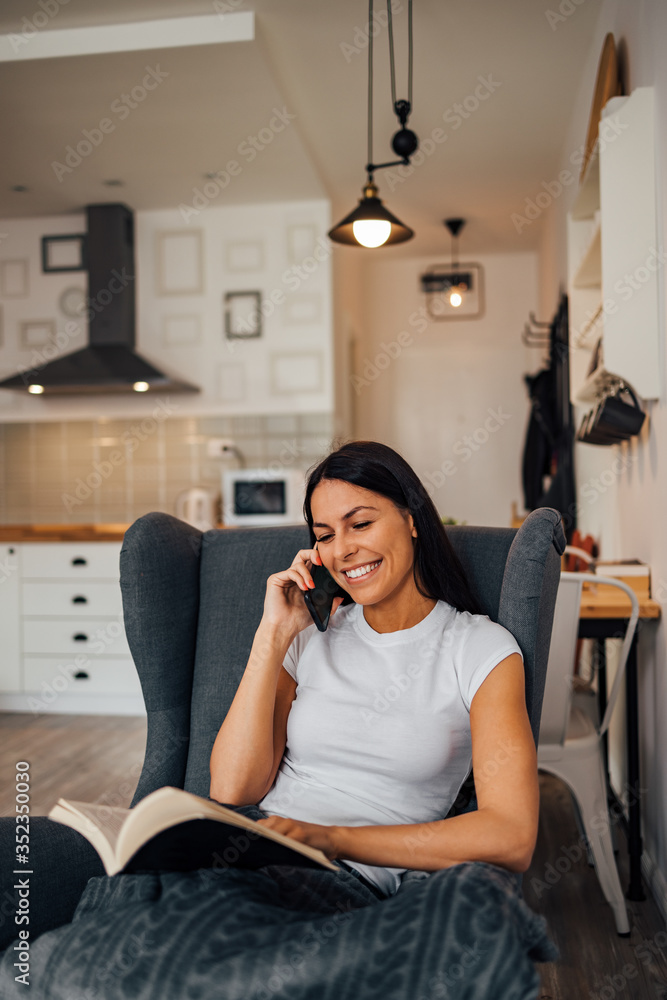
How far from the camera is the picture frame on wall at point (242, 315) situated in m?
4.43

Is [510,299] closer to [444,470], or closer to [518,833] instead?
[444,470]

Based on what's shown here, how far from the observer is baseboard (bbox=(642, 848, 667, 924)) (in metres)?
1.94

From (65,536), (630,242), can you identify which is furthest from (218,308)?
(630,242)

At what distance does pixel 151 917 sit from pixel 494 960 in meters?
0.38

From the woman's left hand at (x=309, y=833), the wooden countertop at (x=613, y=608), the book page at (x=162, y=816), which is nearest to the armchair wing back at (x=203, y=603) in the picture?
the woman's left hand at (x=309, y=833)

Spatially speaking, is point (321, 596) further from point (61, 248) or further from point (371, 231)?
point (61, 248)

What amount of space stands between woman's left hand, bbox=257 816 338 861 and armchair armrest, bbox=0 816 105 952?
0.30m

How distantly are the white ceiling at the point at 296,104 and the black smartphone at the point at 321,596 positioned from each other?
91.1 inches

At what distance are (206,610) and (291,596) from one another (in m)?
0.28

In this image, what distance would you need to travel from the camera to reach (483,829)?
100cm

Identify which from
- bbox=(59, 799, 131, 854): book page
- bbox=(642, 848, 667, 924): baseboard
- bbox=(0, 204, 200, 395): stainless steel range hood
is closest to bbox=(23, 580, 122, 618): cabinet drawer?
bbox=(0, 204, 200, 395): stainless steel range hood

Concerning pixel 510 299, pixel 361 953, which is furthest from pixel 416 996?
pixel 510 299

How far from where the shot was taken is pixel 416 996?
0.82m

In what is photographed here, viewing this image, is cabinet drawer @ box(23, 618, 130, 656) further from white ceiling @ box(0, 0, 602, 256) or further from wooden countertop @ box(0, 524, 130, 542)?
white ceiling @ box(0, 0, 602, 256)
